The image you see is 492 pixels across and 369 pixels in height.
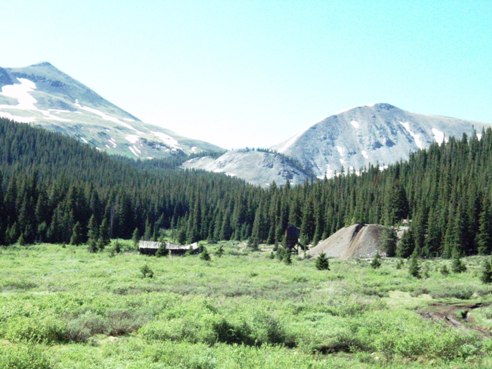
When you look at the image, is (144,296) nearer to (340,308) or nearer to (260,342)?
(260,342)

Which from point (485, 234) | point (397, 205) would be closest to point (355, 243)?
point (485, 234)

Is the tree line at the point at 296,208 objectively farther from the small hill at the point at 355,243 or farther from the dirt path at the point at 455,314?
the dirt path at the point at 455,314

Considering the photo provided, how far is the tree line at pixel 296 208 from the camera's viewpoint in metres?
84.2

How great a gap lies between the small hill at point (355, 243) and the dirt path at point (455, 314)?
150 ft

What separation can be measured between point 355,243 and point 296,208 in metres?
49.0

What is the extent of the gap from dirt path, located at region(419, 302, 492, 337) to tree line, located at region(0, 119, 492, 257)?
140ft

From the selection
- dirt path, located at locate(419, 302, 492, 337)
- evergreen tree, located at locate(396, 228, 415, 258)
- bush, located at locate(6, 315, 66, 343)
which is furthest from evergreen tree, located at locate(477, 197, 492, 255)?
bush, located at locate(6, 315, 66, 343)

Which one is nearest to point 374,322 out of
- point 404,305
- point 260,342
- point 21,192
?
point 260,342

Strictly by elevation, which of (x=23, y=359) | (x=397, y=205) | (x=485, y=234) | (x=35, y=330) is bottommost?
(x=35, y=330)

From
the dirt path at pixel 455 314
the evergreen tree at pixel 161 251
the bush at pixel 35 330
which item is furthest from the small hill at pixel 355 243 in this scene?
the bush at pixel 35 330

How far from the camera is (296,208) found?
4988 inches

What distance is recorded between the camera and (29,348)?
505 inches

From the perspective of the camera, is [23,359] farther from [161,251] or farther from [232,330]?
[161,251]

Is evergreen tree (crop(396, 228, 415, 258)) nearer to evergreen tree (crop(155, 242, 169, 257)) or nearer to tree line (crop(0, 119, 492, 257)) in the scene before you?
tree line (crop(0, 119, 492, 257))
